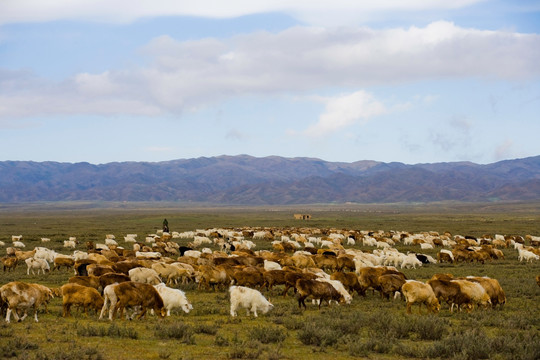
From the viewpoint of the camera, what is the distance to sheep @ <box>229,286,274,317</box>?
51.0 ft

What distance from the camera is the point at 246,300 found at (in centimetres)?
1562

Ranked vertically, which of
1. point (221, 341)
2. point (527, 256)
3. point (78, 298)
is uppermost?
point (78, 298)

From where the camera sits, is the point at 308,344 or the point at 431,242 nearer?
the point at 308,344

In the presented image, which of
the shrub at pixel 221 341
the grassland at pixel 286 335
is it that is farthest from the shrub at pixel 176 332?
the shrub at pixel 221 341

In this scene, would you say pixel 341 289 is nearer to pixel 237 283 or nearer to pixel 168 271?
pixel 237 283

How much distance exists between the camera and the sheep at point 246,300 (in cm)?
1555

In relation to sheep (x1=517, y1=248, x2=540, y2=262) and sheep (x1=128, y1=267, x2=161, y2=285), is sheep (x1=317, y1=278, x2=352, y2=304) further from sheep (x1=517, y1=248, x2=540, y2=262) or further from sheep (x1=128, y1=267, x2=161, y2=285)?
sheep (x1=517, y1=248, x2=540, y2=262)

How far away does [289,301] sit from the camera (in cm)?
1861

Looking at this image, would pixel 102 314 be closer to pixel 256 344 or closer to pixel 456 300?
pixel 256 344

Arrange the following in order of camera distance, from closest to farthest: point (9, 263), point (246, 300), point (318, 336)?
point (318, 336), point (246, 300), point (9, 263)

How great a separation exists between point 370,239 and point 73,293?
3206 cm

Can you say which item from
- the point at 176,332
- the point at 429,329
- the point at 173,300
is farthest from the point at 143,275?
the point at 429,329

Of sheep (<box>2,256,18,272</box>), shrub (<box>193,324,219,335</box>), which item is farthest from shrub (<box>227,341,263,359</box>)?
sheep (<box>2,256,18,272</box>)

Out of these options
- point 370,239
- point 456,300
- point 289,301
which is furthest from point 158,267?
point 370,239
